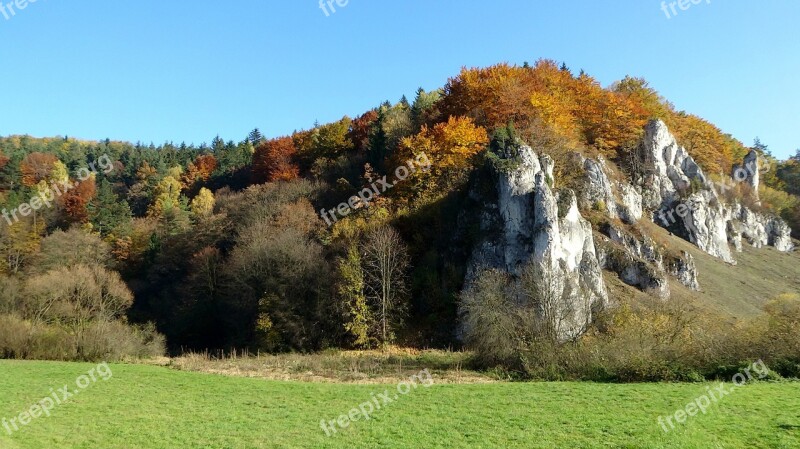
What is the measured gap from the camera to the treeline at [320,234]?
39250 mm

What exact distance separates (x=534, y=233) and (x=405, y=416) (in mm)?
24352

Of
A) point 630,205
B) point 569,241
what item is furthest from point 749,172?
point 569,241

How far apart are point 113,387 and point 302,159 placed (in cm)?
5707

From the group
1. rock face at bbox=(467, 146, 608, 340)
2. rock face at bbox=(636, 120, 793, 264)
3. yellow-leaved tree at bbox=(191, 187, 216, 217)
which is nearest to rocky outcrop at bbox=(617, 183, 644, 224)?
rock face at bbox=(636, 120, 793, 264)

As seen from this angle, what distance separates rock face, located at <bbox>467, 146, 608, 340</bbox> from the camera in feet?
121

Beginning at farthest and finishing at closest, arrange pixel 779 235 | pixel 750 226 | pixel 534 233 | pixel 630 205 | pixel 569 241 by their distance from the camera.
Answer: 1. pixel 779 235
2. pixel 750 226
3. pixel 630 205
4. pixel 569 241
5. pixel 534 233

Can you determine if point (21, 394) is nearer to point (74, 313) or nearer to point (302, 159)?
point (74, 313)

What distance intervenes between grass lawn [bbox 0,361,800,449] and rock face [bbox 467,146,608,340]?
54.5 ft

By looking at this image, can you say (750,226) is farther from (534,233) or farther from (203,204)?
(203,204)

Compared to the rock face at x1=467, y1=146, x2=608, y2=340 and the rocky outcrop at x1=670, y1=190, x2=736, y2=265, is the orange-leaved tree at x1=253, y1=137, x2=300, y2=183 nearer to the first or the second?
the rock face at x1=467, y1=146, x2=608, y2=340

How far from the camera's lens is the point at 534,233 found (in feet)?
123

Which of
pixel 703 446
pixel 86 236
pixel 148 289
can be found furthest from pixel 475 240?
pixel 86 236

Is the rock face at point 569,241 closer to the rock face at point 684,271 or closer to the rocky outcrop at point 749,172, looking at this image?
the rock face at point 684,271

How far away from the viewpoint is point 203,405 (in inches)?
722
